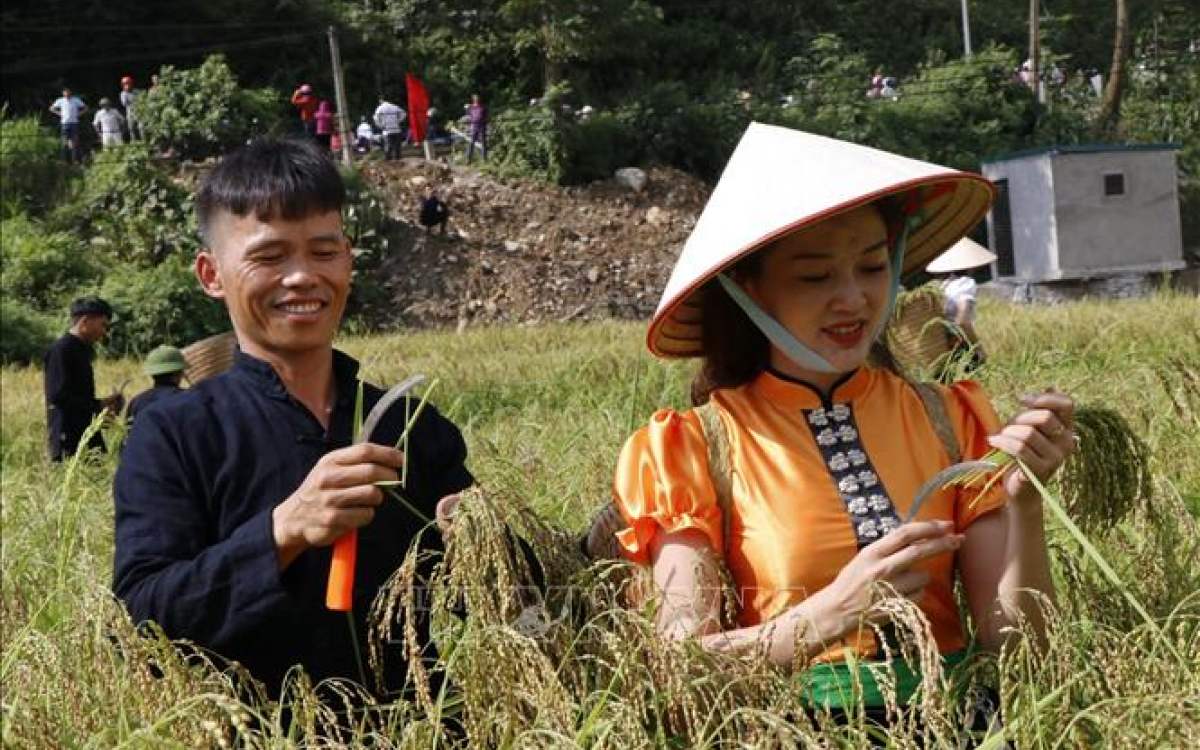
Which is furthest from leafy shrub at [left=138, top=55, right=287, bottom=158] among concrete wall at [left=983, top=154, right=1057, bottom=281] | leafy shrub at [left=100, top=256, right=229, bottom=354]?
concrete wall at [left=983, top=154, right=1057, bottom=281]

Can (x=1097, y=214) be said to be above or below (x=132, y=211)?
below

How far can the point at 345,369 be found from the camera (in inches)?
82.9

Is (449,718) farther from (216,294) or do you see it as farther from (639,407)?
(639,407)

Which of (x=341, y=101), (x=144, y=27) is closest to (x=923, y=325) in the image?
(x=341, y=101)

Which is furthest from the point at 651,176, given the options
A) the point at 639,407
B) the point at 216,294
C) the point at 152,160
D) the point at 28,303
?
the point at 216,294

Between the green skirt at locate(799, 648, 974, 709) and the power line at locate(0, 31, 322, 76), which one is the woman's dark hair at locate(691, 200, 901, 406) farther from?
the power line at locate(0, 31, 322, 76)

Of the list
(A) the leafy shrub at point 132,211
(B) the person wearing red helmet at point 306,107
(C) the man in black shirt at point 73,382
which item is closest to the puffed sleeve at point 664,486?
(C) the man in black shirt at point 73,382

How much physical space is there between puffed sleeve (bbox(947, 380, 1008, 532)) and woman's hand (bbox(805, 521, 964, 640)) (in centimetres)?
17

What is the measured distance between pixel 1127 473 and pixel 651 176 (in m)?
23.8

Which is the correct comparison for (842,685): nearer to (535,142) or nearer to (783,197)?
(783,197)

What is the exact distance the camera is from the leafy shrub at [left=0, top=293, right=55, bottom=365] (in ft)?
60.0

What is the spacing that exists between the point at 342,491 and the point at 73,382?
591 centimetres

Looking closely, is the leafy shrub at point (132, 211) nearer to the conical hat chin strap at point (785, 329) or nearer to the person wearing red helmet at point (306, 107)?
the person wearing red helmet at point (306, 107)

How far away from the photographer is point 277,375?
2.02 metres
